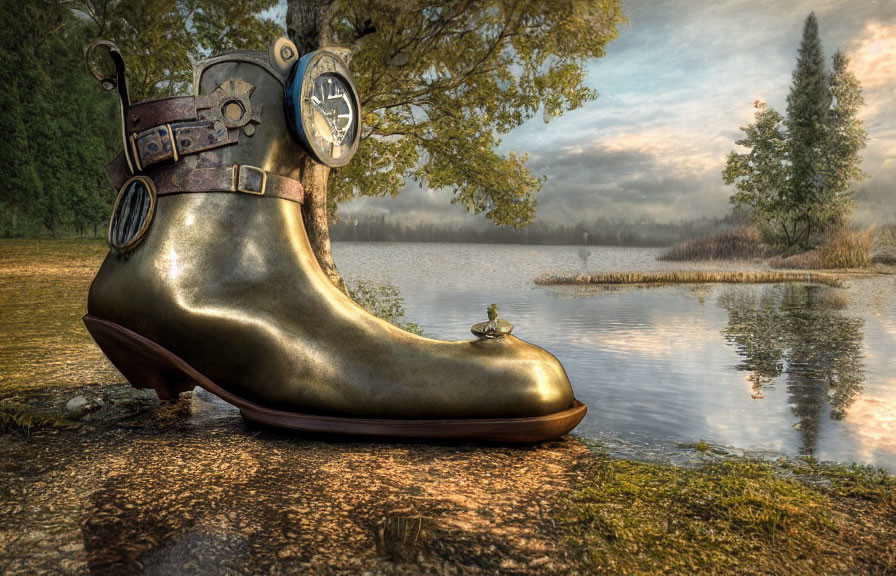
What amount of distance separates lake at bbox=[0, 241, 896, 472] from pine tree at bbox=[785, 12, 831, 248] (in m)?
19.6

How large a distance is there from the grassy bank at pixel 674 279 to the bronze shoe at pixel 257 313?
46.0ft

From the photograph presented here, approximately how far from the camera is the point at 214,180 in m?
2.29

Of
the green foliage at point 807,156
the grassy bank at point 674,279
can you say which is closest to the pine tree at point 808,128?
the green foliage at point 807,156

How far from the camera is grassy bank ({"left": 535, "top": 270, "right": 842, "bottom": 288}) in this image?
15797 mm

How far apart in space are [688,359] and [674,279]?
37.9ft

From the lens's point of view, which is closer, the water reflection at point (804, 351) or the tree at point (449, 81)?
the water reflection at point (804, 351)

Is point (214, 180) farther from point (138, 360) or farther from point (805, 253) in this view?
point (805, 253)

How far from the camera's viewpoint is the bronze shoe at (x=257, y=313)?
210cm

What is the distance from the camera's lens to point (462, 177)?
887cm

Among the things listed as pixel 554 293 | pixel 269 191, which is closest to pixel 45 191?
pixel 554 293

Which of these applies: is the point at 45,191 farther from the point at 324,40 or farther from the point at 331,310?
the point at 331,310

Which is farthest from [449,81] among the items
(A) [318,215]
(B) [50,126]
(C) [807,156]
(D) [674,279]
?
(C) [807,156]

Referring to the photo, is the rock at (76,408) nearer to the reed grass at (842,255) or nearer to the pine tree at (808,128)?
the reed grass at (842,255)

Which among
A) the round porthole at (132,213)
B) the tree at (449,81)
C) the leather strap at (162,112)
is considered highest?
the tree at (449,81)
